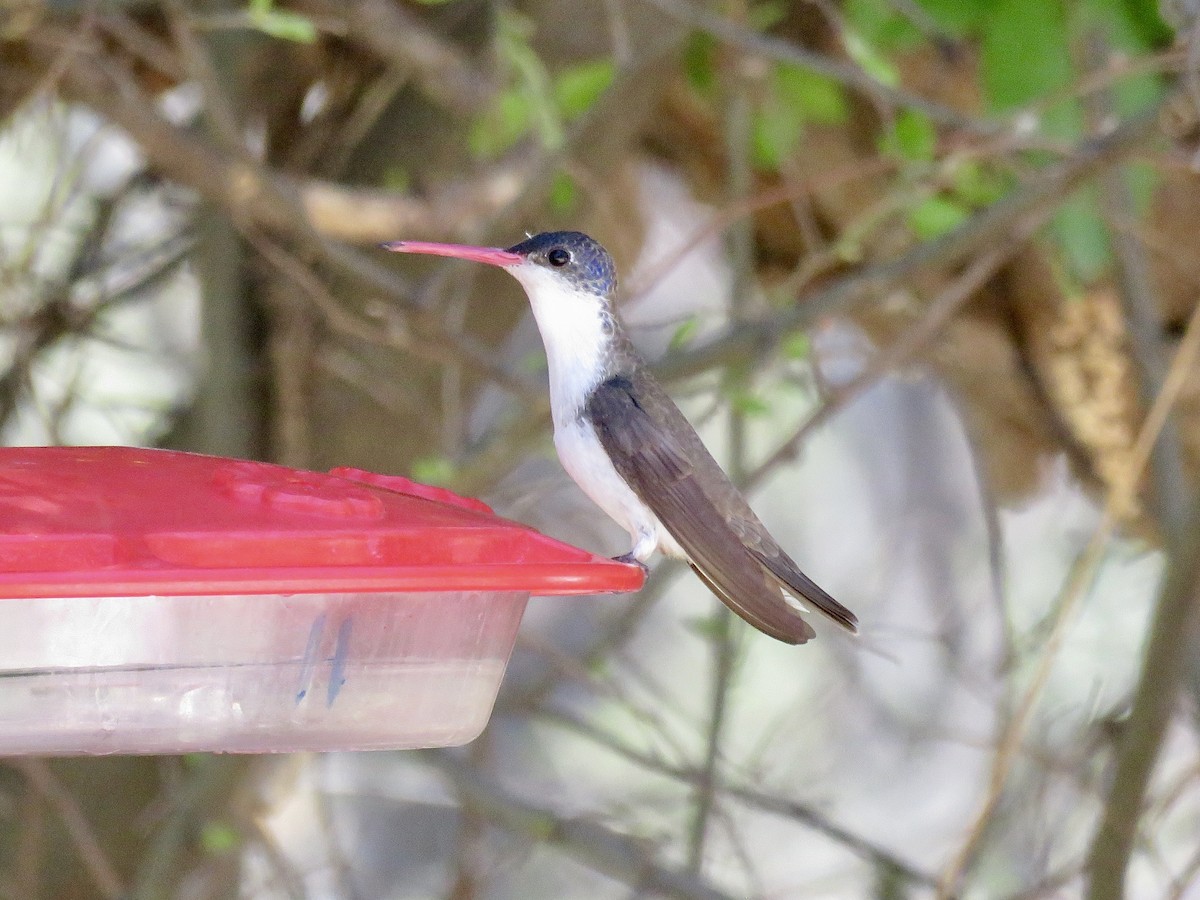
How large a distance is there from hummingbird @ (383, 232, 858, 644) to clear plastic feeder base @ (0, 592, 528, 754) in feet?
1.39

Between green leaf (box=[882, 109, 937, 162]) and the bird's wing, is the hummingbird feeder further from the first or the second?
green leaf (box=[882, 109, 937, 162])

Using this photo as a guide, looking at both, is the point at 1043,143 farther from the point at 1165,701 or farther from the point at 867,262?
the point at 867,262

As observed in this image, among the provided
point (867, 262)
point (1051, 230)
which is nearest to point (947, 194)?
point (867, 262)

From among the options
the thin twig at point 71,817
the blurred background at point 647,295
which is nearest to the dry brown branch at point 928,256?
the blurred background at point 647,295

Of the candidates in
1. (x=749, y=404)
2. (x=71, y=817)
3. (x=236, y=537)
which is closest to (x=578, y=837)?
(x=749, y=404)

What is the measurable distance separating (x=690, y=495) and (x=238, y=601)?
86 centimetres

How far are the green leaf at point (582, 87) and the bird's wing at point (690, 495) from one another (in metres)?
1.31

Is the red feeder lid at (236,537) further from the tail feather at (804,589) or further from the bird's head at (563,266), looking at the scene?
the bird's head at (563,266)

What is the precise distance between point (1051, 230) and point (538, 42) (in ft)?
4.44

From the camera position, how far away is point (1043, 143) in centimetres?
298

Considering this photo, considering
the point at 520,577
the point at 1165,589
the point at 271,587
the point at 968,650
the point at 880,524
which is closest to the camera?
the point at 271,587

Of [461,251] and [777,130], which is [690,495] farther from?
[777,130]

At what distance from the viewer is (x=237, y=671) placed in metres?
1.72

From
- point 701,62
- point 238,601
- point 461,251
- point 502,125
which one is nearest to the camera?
point 238,601
